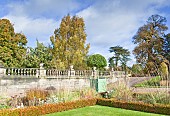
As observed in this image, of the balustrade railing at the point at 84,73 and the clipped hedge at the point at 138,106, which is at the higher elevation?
the balustrade railing at the point at 84,73

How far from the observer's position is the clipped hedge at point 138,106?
23.9 ft

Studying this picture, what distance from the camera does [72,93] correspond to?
952 centimetres

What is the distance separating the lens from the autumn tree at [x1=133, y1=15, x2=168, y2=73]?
30.3 metres

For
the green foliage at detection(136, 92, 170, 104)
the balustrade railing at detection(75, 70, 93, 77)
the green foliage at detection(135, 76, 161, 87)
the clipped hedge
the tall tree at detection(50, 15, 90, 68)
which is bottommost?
the clipped hedge

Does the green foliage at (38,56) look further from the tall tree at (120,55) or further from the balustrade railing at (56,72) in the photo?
the tall tree at (120,55)

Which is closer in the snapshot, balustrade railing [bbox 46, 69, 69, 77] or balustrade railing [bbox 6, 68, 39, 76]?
balustrade railing [bbox 6, 68, 39, 76]

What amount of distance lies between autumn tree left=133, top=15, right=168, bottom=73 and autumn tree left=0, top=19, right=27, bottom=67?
17197 millimetres

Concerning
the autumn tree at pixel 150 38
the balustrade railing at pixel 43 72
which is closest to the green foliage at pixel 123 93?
the balustrade railing at pixel 43 72

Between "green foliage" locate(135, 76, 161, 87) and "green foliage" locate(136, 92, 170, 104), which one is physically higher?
"green foliage" locate(135, 76, 161, 87)

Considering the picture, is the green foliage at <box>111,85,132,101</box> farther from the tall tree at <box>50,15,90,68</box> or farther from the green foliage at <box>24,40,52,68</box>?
the tall tree at <box>50,15,90,68</box>

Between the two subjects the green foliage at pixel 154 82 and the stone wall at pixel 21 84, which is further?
the stone wall at pixel 21 84

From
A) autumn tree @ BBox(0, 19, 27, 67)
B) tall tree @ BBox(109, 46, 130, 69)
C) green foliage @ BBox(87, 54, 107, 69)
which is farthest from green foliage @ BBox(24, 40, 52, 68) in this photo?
tall tree @ BBox(109, 46, 130, 69)

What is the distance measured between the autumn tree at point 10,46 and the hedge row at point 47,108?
449 inches

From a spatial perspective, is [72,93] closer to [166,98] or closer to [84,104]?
[84,104]
